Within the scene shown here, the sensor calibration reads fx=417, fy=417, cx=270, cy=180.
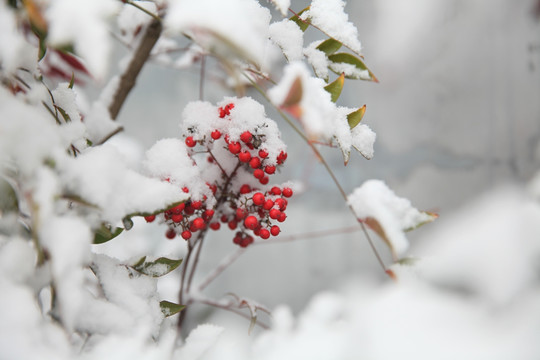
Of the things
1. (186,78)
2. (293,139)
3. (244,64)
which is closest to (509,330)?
(244,64)

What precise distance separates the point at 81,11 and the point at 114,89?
30 centimetres

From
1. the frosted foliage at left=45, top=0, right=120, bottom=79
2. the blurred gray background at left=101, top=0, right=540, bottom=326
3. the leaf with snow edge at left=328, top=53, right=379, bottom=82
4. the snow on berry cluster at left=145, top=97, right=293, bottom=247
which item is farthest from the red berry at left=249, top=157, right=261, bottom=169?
the blurred gray background at left=101, top=0, right=540, bottom=326

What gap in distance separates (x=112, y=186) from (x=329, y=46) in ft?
0.69

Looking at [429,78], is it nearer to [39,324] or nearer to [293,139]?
[293,139]

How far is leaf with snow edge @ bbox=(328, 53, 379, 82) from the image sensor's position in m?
0.33

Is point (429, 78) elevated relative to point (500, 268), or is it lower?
elevated

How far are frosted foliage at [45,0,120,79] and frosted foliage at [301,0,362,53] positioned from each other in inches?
6.7

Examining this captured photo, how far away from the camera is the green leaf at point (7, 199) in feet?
0.76

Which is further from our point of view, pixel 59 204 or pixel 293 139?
pixel 293 139

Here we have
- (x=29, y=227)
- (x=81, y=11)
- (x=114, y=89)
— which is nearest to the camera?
(x=81, y=11)

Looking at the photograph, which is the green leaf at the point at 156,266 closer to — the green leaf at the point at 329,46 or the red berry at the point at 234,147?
the red berry at the point at 234,147

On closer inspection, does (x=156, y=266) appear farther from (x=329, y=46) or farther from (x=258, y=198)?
(x=329, y=46)

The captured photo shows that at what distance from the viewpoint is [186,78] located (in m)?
0.78

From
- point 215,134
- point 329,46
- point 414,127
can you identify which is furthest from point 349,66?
point 414,127
